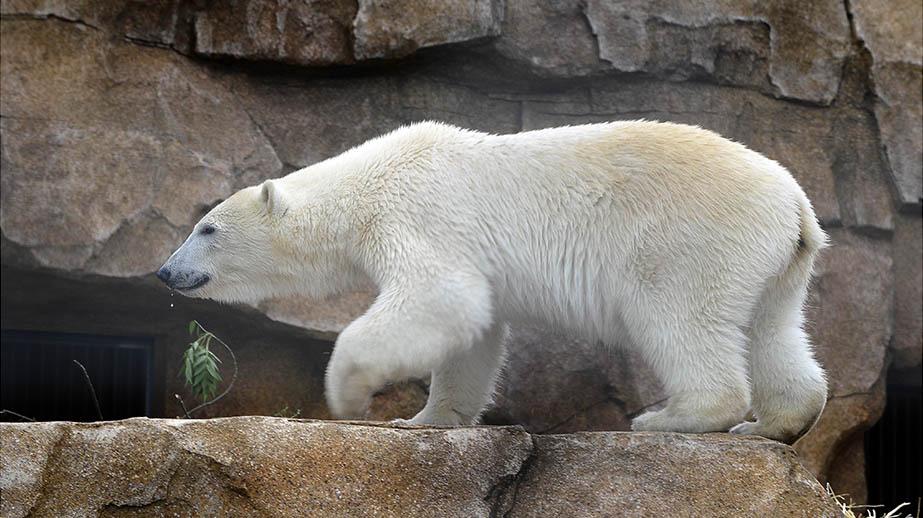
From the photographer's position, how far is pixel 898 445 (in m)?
6.69

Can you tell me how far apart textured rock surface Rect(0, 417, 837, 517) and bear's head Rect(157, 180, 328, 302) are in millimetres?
1077

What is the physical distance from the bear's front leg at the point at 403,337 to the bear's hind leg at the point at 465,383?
16.8 inches

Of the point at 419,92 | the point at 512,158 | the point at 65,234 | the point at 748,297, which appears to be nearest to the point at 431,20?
the point at 419,92

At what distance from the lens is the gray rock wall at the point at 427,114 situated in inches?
213

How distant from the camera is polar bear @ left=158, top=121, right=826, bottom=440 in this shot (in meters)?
3.73

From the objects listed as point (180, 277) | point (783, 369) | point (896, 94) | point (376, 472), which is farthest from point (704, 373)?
point (896, 94)

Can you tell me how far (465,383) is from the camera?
4320 mm

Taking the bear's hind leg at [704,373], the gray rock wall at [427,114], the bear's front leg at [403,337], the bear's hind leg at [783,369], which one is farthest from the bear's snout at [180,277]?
the bear's hind leg at [783,369]

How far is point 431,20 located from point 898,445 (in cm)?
358

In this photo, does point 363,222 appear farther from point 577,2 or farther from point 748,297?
point 577,2

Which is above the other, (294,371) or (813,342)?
(813,342)

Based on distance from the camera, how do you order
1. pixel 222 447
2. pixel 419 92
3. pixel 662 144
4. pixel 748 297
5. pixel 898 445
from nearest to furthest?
1. pixel 222 447
2. pixel 748 297
3. pixel 662 144
4. pixel 419 92
5. pixel 898 445

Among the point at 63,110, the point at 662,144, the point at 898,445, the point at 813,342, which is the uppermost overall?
the point at 662,144

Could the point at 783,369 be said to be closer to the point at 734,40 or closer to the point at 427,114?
the point at 734,40
